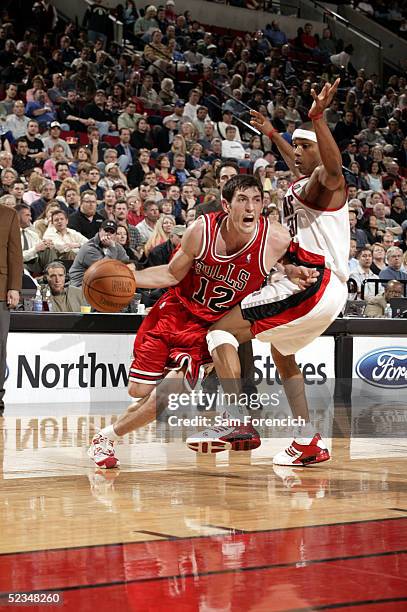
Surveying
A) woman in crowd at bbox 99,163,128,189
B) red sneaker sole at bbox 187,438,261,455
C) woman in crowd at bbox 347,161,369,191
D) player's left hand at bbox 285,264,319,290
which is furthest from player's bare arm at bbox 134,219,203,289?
woman in crowd at bbox 347,161,369,191

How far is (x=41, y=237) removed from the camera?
10945mm

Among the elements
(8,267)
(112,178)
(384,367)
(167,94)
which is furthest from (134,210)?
(167,94)

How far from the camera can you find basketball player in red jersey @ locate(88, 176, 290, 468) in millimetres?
5730

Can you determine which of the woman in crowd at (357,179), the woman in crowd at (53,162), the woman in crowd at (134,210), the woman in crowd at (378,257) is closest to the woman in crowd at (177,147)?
the woman in crowd at (53,162)

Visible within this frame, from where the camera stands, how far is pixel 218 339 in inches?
223

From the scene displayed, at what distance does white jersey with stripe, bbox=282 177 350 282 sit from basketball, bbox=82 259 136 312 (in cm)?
101

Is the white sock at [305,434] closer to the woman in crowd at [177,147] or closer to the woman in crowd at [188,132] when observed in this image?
the woman in crowd at [177,147]

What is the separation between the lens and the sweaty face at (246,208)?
563 centimetres

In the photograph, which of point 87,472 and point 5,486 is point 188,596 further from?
point 87,472

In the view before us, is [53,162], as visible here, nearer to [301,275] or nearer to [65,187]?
[65,187]

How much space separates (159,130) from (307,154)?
386 inches

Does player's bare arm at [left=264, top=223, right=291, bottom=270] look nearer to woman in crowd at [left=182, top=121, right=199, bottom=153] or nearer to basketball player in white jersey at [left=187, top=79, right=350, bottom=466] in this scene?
basketball player in white jersey at [left=187, top=79, right=350, bottom=466]

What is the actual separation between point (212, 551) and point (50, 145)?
10.5 m

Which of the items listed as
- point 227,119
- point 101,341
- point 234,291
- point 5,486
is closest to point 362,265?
point 101,341
